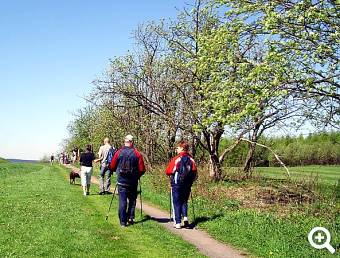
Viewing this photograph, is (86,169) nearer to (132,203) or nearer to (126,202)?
(132,203)

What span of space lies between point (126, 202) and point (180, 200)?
1564mm

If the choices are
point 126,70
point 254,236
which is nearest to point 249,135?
point 126,70

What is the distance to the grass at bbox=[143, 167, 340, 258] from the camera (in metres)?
11.2

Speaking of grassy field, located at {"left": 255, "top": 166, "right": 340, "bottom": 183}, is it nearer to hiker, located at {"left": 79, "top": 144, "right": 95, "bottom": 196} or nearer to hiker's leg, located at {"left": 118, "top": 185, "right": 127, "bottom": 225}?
hiker, located at {"left": 79, "top": 144, "right": 95, "bottom": 196}

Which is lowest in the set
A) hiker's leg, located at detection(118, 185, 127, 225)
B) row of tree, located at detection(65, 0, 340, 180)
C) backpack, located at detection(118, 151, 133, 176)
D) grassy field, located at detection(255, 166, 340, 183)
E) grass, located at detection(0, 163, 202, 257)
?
grass, located at detection(0, 163, 202, 257)

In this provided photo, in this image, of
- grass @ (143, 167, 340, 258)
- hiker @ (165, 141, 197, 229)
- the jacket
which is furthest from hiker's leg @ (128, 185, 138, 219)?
grass @ (143, 167, 340, 258)

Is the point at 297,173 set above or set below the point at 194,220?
above

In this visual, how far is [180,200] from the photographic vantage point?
13797 mm

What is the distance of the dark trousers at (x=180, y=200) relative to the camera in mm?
13680

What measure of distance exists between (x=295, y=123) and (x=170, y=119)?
7429 millimetres

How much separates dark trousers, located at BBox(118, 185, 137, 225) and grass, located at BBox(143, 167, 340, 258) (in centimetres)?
208

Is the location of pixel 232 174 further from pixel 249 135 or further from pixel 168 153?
pixel 168 153

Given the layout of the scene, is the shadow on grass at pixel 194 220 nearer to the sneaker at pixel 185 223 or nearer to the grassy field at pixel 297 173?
the sneaker at pixel 185 223

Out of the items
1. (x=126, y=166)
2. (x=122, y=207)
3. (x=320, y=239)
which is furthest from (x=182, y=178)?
(x=320, y=239)
